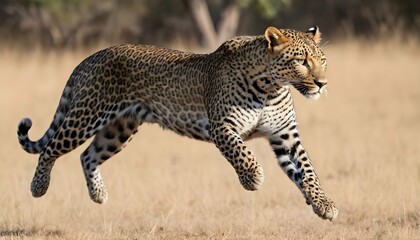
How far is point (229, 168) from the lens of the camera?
43.8 feet

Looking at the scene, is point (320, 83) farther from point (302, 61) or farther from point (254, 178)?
point (254, 178)

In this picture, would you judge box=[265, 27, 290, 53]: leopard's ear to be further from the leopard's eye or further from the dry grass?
the dry grass

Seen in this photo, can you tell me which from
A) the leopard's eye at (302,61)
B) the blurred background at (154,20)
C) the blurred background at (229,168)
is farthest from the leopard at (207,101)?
the blurred background at (154,20)

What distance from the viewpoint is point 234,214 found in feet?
33.1

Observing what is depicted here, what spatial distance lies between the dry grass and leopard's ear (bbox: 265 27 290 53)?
151 centimetres

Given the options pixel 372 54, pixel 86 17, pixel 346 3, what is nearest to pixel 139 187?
pixel 372 54

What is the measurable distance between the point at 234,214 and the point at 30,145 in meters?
2.03

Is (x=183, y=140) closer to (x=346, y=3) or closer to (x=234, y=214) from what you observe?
(x=234, y=214)

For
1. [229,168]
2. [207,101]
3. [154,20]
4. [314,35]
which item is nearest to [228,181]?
[229,168]

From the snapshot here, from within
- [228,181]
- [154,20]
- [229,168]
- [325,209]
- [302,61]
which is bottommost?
[325,209]

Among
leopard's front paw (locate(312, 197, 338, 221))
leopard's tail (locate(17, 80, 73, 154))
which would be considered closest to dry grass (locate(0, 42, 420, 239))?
leopard's front paw (locate(312, 197, 338, 221))

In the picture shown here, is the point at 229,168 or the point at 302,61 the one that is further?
the point at 229,168

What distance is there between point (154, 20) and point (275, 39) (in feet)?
86.6

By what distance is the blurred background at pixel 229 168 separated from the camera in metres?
9.30
